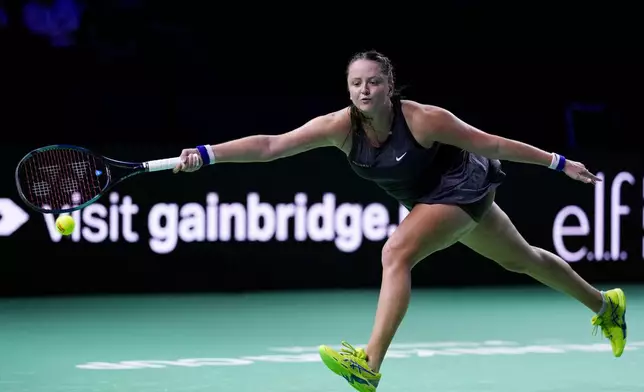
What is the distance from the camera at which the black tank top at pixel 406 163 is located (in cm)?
589

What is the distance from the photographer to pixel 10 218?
34.2ft

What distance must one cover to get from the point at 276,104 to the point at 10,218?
3377 mm

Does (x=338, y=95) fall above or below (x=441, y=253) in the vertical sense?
above

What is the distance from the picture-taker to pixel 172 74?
1305 centimetres

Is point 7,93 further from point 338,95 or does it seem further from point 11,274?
point 338,95

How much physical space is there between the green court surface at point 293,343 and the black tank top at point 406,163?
1.03 m

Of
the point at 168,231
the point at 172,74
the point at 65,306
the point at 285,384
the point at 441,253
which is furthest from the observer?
the point at 172,74

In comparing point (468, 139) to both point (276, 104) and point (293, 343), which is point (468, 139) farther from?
point (276, 104)

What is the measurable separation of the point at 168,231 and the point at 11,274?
4.45 feet

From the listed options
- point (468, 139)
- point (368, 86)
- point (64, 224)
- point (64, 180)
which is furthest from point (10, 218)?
point (468, 139)

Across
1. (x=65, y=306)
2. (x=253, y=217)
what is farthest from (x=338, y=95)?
(x=65, y=306)

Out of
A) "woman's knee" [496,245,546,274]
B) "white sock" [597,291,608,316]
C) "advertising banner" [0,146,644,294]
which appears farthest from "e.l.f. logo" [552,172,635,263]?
"woman's knee" [496,245,546,274]

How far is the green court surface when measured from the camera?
21.5 ft

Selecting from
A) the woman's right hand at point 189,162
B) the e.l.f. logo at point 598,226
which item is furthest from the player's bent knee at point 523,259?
the e.l.f. logo at point 598,226
